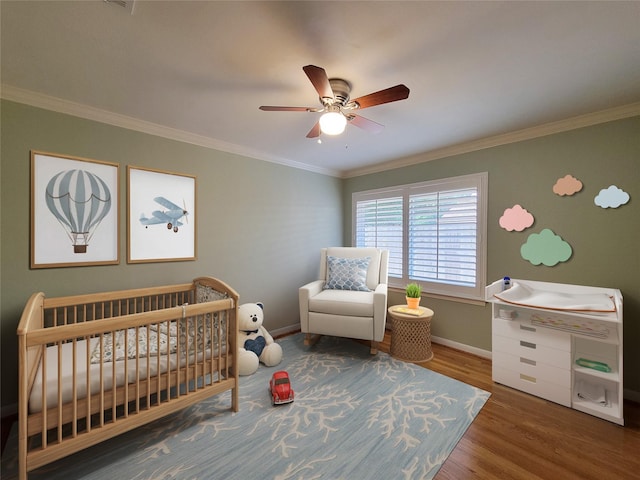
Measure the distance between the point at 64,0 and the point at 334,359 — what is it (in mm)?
3012

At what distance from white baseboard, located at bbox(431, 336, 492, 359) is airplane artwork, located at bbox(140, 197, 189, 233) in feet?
10.2

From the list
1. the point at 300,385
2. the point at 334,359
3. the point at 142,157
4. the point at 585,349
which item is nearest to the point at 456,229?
the point at 585,349

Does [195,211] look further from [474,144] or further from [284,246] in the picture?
[474,144]

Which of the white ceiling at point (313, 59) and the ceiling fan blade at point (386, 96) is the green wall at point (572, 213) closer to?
the white ceiling at point (313, 59)

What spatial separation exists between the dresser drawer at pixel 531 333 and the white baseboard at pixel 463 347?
0.66 m

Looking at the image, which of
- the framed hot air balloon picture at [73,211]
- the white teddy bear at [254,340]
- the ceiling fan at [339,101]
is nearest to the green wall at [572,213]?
the ceiling fan at [339,101]

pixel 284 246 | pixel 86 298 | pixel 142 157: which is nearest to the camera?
pixel 86 298

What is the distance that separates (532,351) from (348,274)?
1.80 metres

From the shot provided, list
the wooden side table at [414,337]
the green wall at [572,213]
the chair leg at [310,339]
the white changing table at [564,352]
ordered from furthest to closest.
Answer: the chair leg at [310,339], the wooden side table at [414,337], the green wall at [572,213], the white changing table at [564,352]

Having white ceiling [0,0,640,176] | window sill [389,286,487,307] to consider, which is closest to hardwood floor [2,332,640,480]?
window sill [389,286,487,307]

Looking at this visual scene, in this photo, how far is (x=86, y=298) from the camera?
2037 millimetres

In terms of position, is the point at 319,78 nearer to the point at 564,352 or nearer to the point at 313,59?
the point at 313,59

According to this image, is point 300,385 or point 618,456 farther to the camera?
point 300,385

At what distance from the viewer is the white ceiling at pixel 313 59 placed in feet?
4.07
